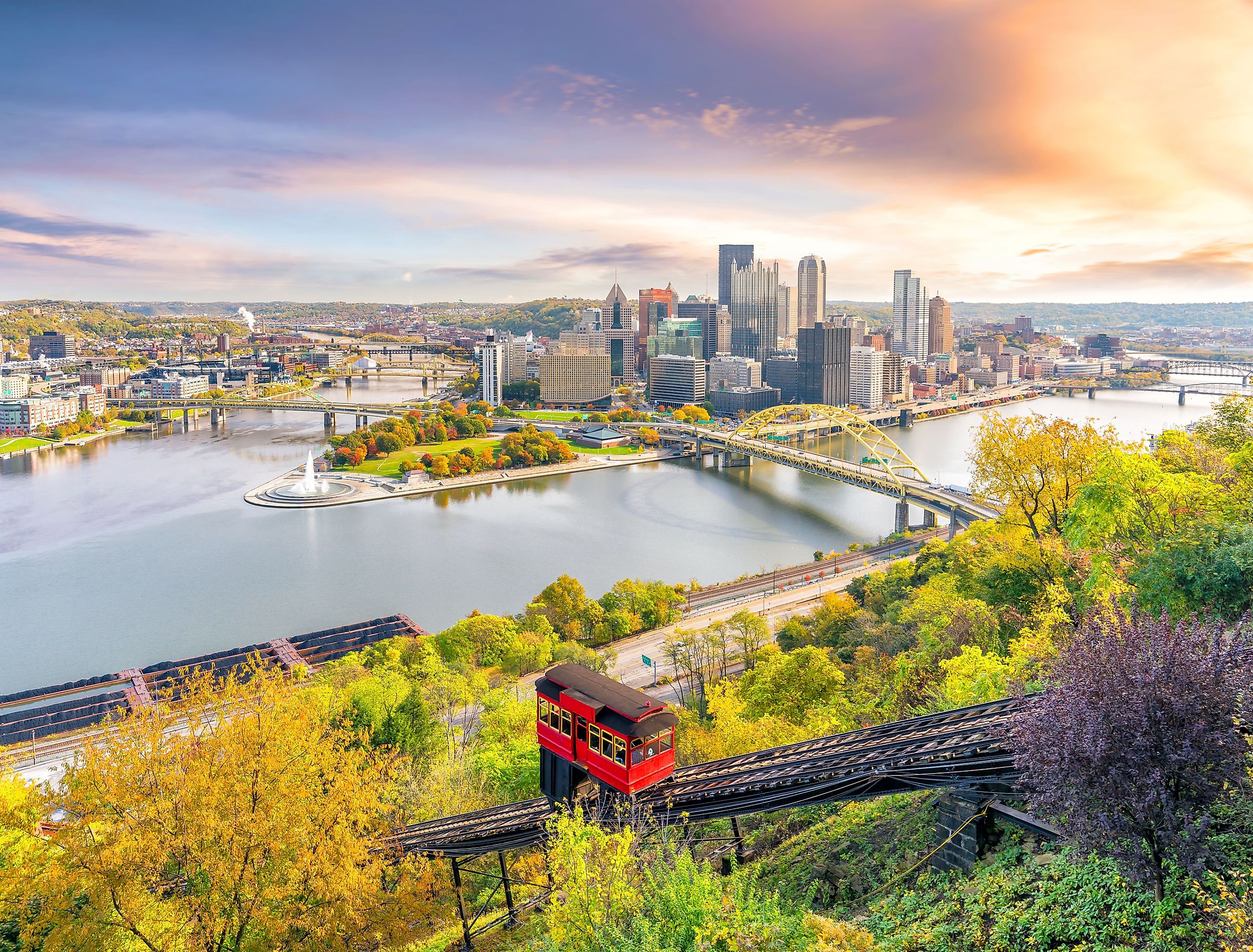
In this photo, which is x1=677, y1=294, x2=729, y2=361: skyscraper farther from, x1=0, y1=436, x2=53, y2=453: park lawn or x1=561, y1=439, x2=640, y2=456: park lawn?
x1=0, y1=436, x2=53, y2=453: park lawn

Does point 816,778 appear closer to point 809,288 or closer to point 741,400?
point 741,400

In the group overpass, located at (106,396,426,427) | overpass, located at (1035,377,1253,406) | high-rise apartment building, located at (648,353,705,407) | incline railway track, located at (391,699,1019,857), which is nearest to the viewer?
incline railway track, located at (391,699,1019,857)

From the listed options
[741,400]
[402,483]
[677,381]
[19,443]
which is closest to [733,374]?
[677,381]

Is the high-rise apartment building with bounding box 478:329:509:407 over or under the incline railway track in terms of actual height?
over

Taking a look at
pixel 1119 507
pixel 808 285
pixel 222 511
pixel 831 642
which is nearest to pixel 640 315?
pixel 808 285

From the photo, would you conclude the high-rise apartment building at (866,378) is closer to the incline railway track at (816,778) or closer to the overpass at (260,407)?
the overpass at (260,407)

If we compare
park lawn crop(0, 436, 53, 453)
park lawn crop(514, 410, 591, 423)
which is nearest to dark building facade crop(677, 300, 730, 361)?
park lawn crop(514, 410, 591, 423)

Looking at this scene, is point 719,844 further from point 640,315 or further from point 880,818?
point 640,315
